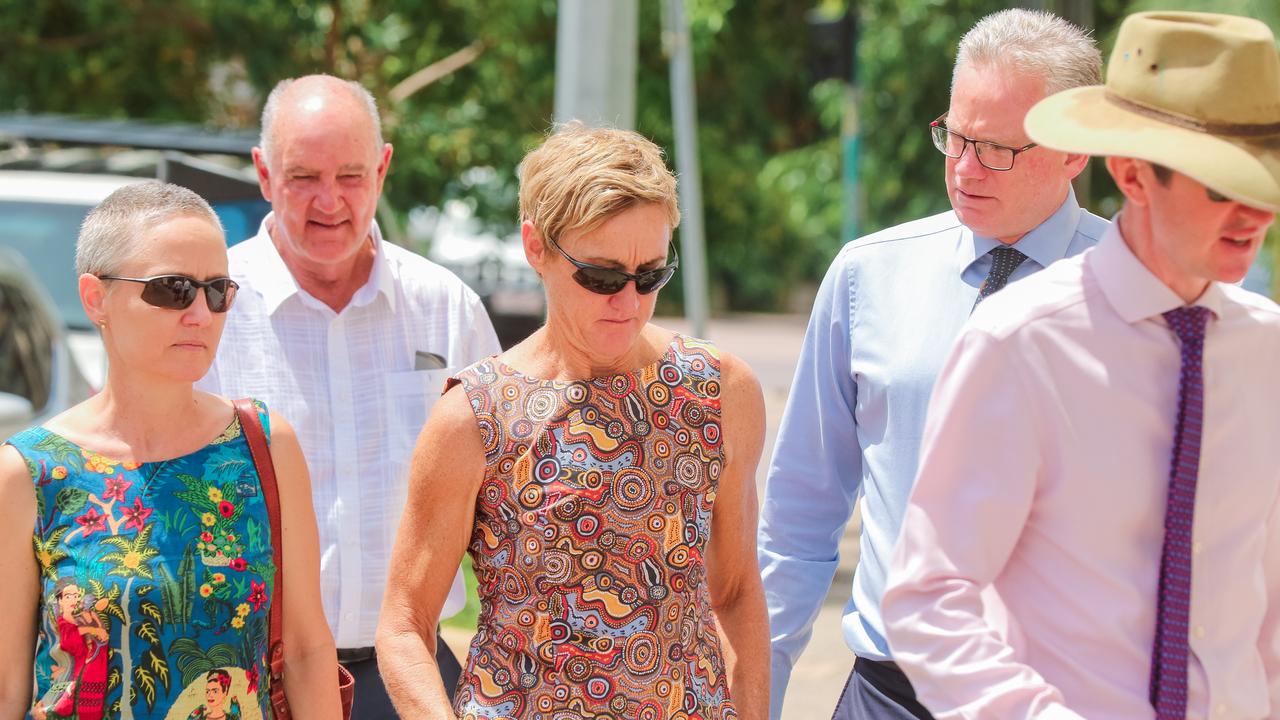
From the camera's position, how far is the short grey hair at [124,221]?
8.86ft

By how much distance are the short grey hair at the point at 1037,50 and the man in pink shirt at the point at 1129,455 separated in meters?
0.82

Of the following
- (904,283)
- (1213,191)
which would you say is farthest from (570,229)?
(1213,191)

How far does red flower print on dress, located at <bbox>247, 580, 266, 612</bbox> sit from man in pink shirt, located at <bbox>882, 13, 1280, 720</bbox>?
1122mm

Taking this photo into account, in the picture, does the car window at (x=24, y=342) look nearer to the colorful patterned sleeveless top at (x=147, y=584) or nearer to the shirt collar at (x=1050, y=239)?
the colorful patterned sleeveless top at (x=147, y=584)

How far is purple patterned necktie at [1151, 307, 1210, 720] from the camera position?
6.86ft

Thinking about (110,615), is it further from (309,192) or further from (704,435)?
(309,192)

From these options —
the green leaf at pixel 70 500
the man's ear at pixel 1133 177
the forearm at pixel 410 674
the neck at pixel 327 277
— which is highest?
the man's ear at pixel 1133 177

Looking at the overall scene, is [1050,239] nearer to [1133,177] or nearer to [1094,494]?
[1133,177]

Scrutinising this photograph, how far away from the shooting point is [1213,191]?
6.68ft

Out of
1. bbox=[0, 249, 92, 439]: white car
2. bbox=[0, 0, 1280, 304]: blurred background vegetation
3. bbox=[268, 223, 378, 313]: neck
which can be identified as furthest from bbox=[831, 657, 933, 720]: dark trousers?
bbox=[0, 0, 1280, 304]: blurred background vegetation

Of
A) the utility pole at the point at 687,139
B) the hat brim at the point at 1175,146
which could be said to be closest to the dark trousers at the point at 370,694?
the hat brim at the point at 1175,146

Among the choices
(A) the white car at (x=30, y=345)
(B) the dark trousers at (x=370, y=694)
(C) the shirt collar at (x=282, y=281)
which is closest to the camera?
(B) the dark trousers at (x=370, y=694)

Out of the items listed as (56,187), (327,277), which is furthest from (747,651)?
(56,187)

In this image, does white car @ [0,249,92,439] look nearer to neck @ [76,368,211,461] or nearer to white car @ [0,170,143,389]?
white car @ [0,170,143,389]
